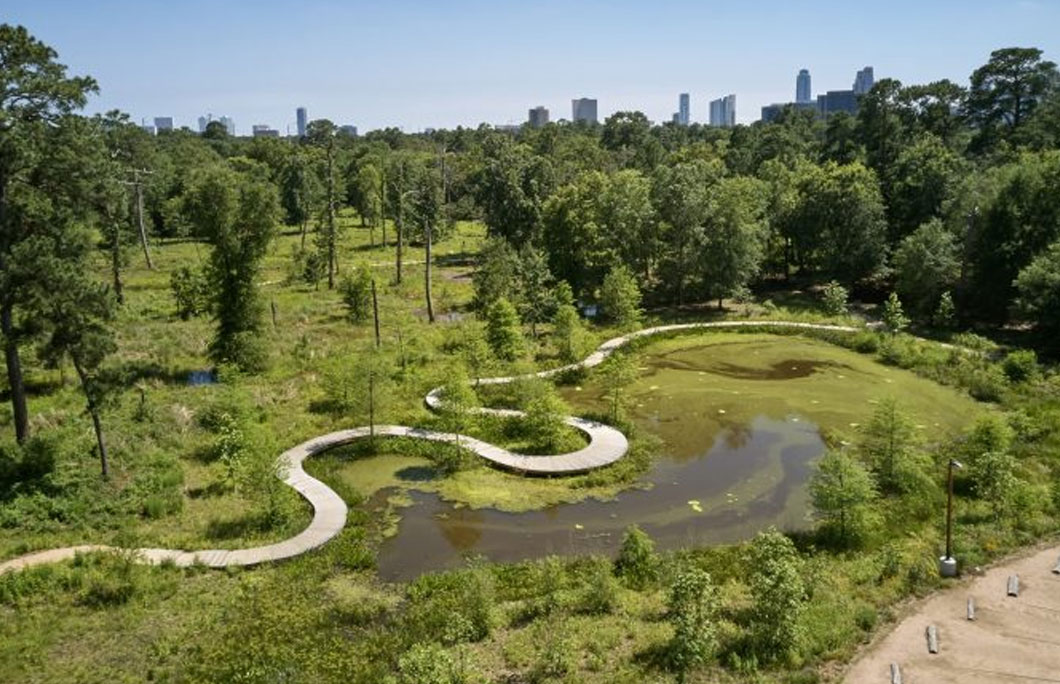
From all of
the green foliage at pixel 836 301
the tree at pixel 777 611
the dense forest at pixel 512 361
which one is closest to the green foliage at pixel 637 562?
the dense forest at pixel 512 361

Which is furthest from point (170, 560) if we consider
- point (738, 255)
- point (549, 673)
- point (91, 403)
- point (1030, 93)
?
point (1030, 93)

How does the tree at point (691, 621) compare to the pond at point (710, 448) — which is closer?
the tree at point (691, 621)

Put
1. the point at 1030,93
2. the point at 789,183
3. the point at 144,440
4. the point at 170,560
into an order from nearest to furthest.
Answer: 1. the point at 170,560
2. the point at 144,440
3. the point at 789,183
4. the point at 1030,93

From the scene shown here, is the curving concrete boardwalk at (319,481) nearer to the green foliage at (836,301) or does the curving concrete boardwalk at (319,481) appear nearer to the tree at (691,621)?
the tree at (691,621)

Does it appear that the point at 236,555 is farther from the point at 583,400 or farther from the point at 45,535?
the point at 583,400

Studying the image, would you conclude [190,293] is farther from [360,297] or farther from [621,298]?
[621,298]
